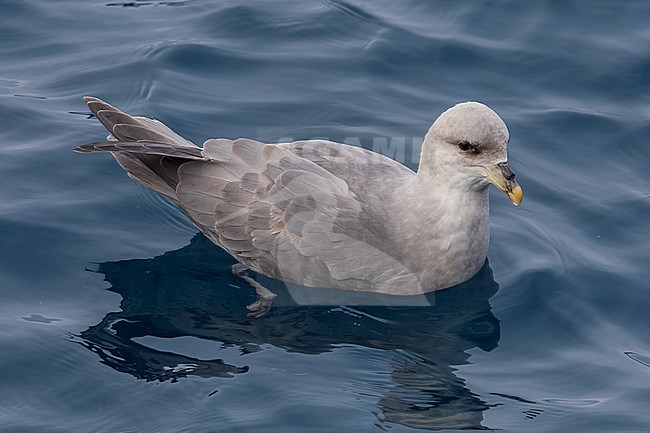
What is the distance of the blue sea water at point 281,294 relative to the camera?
5.96 m

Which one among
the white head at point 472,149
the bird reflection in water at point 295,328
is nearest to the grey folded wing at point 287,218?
the bird reflection in water at point 295,328

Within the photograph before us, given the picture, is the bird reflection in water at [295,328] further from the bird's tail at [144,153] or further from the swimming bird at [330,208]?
the bird's tail at [144,153]

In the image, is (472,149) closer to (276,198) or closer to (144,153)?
(276,198)

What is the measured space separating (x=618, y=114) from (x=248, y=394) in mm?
3991

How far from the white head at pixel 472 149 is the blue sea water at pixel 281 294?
0.75 metres

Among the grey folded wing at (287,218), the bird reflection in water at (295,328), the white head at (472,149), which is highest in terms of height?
the white head at (472,149)

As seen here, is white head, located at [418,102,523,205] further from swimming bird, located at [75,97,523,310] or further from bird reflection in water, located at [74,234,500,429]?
bird reflection in water, located at [74,234,500,429]

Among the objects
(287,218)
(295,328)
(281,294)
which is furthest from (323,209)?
(295,328)

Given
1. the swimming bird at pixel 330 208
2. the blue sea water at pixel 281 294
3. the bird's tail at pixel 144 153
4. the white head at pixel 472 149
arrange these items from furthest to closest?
the bird's tail at pixel 144 153 < the swimming bird at pixel 330 208 < the white head at pixel 472 149 < the blue sea water at pixel 281 294

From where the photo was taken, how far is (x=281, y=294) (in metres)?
6.90

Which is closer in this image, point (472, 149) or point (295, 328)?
point (472, 149)

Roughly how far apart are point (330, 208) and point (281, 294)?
606 millimetres

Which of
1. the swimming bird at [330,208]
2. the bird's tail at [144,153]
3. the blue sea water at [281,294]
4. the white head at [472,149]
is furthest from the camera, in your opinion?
the bird's tail at [144,153]

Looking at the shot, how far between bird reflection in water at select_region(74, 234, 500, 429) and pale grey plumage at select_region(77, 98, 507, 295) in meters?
0.16
